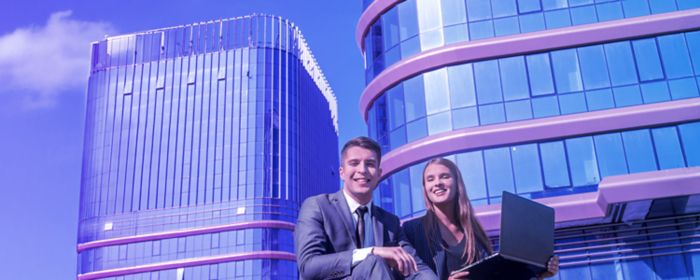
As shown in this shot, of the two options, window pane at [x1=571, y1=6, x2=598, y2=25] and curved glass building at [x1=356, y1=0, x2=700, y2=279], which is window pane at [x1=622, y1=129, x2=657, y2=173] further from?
window pane at [x1=571, y1=6, x2=598, y2=25]

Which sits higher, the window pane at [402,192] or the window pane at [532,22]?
the window pane at [532,22]

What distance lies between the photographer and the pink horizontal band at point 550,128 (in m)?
18.3

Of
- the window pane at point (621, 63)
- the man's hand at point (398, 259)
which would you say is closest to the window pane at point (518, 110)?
the window pane at point (621, 63)

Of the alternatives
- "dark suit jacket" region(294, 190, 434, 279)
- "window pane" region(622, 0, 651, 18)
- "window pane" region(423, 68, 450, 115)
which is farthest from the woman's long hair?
"window pane" region(622, 0, 651, 18)

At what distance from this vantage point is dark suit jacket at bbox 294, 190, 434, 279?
141 inches

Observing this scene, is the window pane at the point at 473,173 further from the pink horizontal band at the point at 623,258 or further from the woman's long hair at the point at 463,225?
the woman's long hair at the point at 463,225

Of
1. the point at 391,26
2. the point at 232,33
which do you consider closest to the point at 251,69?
the point at 232,33

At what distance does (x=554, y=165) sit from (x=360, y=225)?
51.6ft

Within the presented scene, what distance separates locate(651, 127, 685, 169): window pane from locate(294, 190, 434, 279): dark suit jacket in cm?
1612

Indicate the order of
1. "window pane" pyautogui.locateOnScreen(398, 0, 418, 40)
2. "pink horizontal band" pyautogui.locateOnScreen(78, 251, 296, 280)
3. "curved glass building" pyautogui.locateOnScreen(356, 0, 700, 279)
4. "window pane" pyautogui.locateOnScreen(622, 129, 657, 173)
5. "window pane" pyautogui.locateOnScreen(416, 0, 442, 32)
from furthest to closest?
"pink horizontal band" pyautogui.locateOnScreen(78, 251, 296, 280)
"window pane" pyautogui.locateOnScreen(398, 0, 418, 40)
"window pane" pyautogui.locateOnScreen(416, 0, 442, 32)
"window pane" pyautogui.locateOnScreen(622, 129, 657, 173)
"curved glass building" pyautogui.locateOnScreen(356, 0, 700, 279)

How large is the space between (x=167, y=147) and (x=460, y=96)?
1879 inches

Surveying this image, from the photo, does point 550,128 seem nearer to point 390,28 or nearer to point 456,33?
point 456,33

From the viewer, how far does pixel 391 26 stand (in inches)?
878

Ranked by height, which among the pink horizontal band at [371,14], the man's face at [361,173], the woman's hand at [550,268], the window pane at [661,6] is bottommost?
the woman's hand at [550,268]
